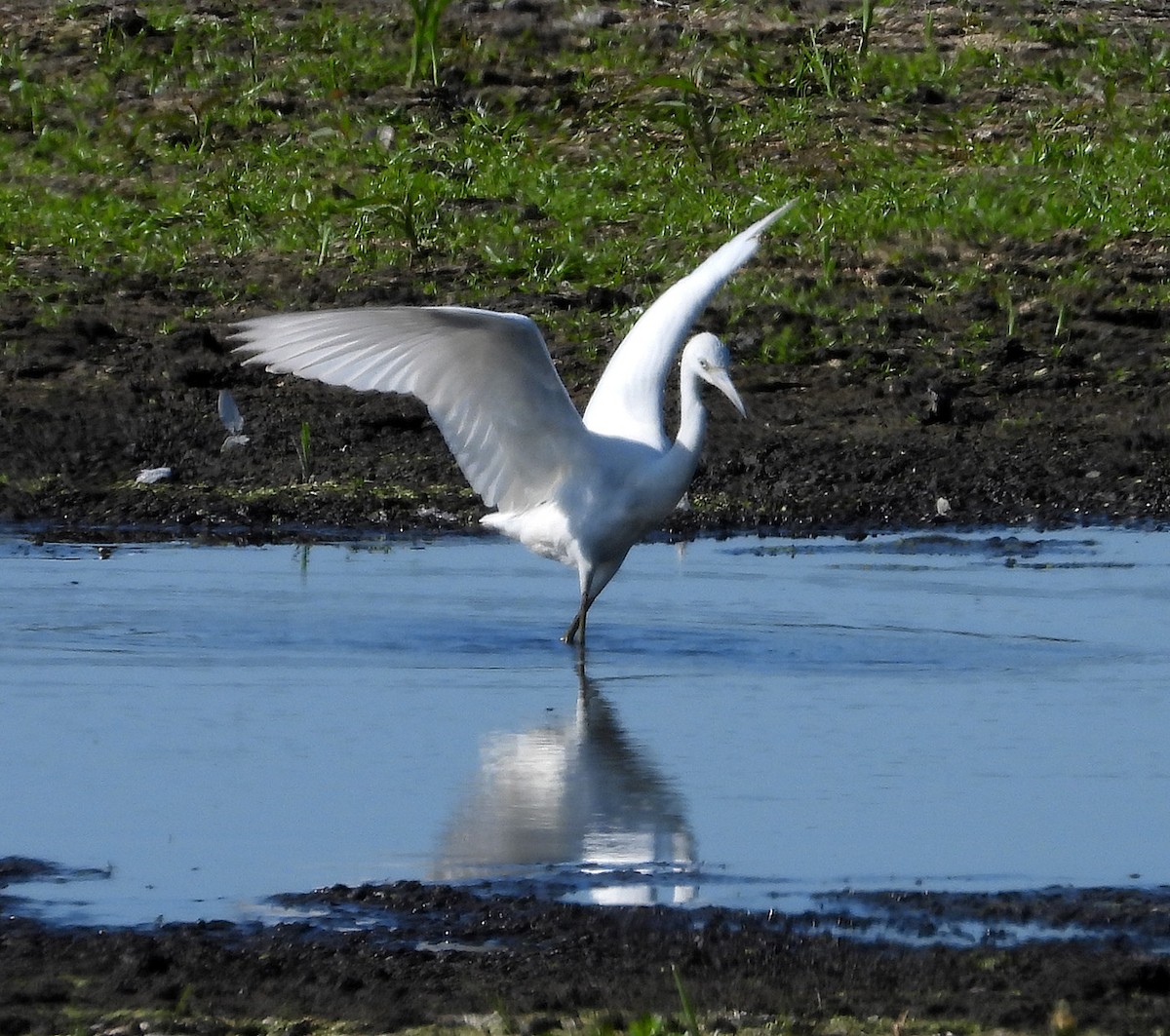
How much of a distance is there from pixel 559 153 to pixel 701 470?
4436 millimetres

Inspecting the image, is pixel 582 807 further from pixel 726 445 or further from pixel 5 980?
pixel 726 445

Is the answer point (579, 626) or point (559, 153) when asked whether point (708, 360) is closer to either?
point (579, 626)

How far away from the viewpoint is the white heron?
7770 mm

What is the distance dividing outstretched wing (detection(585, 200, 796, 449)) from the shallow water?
662 millimetres

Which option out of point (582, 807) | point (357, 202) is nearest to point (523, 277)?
point (357, 202)

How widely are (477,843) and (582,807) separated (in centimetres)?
46

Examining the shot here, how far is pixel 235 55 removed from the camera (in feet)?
51.4

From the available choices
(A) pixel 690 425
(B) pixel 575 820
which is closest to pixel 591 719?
(B) pixel 575 820

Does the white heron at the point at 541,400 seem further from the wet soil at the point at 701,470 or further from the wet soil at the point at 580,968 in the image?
the wet soil at the point at 580,968

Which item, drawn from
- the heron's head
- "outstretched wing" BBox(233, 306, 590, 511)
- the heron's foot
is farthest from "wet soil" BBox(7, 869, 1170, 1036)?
the heron's head

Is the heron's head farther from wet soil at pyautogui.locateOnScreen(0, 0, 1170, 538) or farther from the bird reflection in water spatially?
the bird reflection in water

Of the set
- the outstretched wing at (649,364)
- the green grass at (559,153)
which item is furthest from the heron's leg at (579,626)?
the green grass at (559,153)

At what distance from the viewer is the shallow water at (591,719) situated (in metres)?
5.49

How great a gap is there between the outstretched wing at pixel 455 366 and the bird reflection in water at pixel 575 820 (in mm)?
1307
